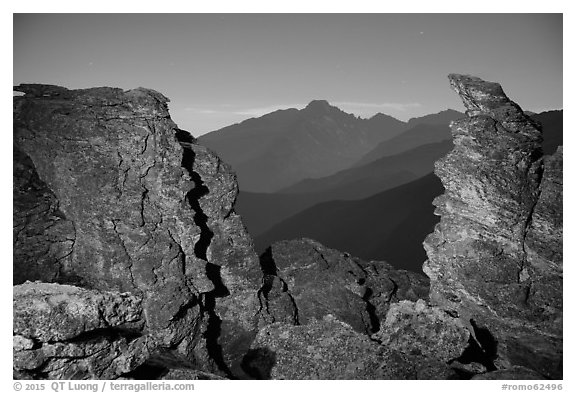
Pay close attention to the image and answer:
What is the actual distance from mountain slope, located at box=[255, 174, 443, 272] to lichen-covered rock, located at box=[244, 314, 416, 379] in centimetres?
5305

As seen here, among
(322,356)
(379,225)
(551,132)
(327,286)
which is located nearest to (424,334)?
(322,356)

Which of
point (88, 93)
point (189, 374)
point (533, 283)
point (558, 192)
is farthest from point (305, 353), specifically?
point (88, 93)

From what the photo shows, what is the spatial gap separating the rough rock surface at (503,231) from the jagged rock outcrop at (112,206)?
17.7m

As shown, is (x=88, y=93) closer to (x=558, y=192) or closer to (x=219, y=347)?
(x=219, y=347)

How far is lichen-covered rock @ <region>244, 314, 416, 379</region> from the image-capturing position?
47.5 ft

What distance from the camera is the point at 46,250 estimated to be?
23594 mm

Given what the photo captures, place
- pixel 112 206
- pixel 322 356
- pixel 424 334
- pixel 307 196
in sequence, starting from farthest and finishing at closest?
A: pixel 307 196
pixel 112 206
pixel 424 334
pixel 322 356

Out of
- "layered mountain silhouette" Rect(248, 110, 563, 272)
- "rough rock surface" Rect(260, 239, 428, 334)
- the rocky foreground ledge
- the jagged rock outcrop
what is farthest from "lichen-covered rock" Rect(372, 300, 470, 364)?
"layered mountain silhouette" Rect(248, 110, 563, 272)

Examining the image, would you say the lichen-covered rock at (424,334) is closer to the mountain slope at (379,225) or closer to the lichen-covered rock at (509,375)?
the lichen-covered rock at (509,375)

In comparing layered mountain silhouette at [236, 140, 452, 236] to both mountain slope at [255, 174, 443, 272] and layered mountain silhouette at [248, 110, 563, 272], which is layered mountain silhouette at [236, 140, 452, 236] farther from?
mountain slope at [255, 174, 443, 272]

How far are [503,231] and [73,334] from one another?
78.2ft

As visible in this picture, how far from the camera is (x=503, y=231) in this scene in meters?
23.3

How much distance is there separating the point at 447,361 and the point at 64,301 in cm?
1492

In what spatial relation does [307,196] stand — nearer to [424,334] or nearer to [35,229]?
[35,229]
